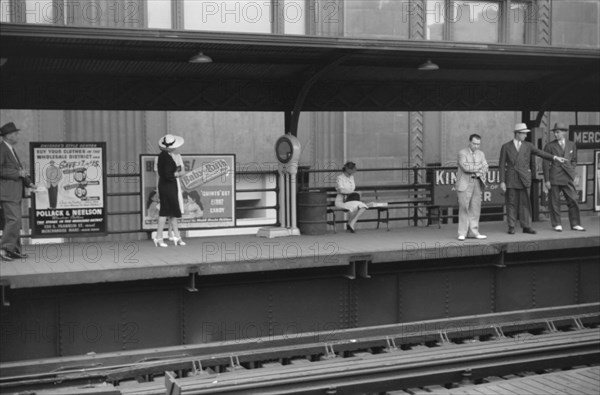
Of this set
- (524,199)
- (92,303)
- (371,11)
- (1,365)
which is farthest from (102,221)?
(371,11)

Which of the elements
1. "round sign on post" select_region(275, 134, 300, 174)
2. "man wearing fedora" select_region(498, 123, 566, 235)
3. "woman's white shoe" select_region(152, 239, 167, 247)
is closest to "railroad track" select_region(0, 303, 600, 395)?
"man wearing fedora" select_region(498, 123, 566, 235)

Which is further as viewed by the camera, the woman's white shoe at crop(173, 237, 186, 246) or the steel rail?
the woman's white shoe at crop(173, 237, 186, 246)

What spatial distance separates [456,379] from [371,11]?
1418 cm

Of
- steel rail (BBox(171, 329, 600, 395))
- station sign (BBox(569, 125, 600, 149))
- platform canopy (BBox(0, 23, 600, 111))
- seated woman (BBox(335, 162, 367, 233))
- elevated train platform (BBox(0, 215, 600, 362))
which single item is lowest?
steel rail (BBox(171, 329, 600, 395))

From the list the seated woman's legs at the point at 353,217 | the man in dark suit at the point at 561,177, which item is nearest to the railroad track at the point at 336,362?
the man in dark suit at the point at 561,177

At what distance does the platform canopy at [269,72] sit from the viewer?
11656 mm

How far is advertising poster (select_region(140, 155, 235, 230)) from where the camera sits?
14.0 metres

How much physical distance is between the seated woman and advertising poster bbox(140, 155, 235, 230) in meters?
2.33

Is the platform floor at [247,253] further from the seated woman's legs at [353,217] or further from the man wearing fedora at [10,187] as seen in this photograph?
the man wearing fedora at [10,187]

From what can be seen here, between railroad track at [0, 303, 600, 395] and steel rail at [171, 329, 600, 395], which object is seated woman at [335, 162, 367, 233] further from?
steel rail at [171, 329, 600, 395]

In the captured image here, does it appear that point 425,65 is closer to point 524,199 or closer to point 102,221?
point 524,199

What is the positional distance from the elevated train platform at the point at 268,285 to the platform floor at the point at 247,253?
0.02m

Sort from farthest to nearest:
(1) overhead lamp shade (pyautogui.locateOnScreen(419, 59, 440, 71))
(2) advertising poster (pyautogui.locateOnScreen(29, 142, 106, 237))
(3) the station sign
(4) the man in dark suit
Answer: (3) the station sign
(4) the man in dark suit
(1) overhead lamp shade (pyautogui.locateOnScreen(419, 59, 440, 71))
(2) advertising poster (pyautogui.locateOnScreen(29, 142, 106, 237))

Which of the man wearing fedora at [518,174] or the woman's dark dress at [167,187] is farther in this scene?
the man wearing fedora at [518,174]
